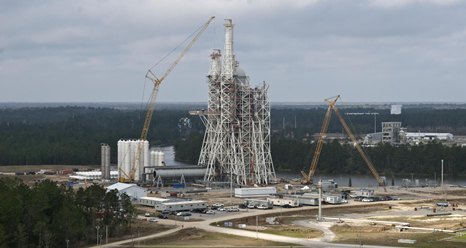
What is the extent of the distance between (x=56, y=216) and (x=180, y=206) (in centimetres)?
2429

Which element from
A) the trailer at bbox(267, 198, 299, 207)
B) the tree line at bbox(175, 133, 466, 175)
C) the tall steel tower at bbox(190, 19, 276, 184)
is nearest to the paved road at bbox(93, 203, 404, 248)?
the trailer at bbox(267, 198, 299, 207)

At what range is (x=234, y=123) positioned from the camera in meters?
131

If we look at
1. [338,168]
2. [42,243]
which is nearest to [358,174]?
[338,168]

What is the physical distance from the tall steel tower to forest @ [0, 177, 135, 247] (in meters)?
49.6

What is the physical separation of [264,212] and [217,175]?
121 feet

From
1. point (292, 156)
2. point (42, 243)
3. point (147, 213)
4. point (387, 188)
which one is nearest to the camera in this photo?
point (42, 243)

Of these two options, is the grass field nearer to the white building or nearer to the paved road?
the paved road

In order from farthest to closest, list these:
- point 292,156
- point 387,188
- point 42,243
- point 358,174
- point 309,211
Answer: point 292,156 → point 358,174 → point 387,188 → point 309,211 → point 42,243

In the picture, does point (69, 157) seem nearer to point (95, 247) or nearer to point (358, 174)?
point (358, 174)

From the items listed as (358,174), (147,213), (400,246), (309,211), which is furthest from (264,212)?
(358,174)

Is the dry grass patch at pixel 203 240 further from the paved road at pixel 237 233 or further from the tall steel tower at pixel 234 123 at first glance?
the tall steel tower at pixel 234 123

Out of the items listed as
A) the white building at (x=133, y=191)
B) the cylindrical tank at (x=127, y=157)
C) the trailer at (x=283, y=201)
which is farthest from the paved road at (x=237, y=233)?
the cylindrical tank at (x=127, y=157)

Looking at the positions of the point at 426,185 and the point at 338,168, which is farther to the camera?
the point at 338,168

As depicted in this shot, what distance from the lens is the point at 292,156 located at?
184 metres
